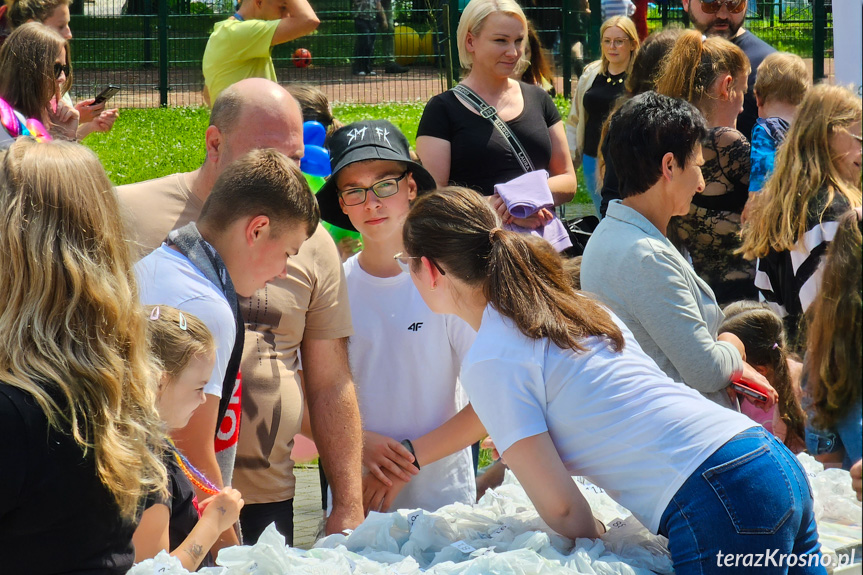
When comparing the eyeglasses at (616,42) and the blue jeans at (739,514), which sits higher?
the eyeglasses at (616,42)

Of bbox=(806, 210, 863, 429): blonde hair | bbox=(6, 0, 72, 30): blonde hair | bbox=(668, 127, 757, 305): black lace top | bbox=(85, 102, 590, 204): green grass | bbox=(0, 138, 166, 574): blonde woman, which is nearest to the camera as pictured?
Answer: bbox=(806, 210, 863, 429): blonde hair

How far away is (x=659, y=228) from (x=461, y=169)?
1.52 meters

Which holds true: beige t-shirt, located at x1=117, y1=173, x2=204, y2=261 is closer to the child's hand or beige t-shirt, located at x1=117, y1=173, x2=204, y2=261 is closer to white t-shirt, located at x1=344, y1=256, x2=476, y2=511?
white t-shirt, located at x1=344, y1=256, x2=476, y2=511

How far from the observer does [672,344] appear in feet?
9.56

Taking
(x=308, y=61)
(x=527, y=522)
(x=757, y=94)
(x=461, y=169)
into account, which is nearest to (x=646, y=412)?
(x=527, y=522)

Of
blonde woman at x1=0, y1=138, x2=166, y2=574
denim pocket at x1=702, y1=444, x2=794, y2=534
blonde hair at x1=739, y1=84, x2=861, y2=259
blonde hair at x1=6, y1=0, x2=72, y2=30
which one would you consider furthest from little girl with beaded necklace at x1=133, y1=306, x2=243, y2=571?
blonde hair at x1=6, y1=0, x2=72, y2=30

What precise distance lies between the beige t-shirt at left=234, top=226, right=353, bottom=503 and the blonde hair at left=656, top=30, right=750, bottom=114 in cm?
209

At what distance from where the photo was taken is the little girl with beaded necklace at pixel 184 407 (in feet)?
7.02

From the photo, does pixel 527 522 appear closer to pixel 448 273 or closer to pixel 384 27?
pixel 448 273

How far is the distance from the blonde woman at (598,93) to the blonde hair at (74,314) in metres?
4.89

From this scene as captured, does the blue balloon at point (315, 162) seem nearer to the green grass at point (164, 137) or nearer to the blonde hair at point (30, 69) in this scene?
the blonde hair at point (30, 69)

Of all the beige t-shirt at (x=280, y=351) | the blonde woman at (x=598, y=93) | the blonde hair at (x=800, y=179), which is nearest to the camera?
the beige t-shirt at (x=280, y=351)

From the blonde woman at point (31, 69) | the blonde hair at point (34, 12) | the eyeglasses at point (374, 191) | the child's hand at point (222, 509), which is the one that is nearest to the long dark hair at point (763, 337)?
the eyeglasses at point (374, 191)

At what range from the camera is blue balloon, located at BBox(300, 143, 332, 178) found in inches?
175
